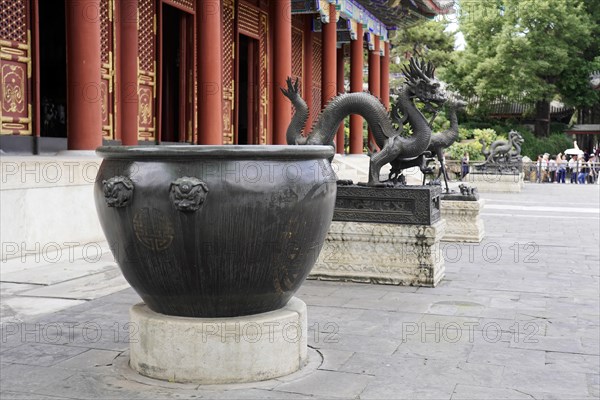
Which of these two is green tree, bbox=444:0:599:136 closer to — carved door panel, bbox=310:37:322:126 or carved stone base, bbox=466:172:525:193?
carved stone base, bbox=466:172:525:193

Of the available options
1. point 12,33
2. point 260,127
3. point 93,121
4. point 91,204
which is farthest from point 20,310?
point 260,127

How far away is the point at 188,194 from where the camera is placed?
11.5ft

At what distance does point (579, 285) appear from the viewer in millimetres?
7137

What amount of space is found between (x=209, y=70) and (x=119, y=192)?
30.7ft

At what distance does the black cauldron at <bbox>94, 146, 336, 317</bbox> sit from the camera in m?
3.58

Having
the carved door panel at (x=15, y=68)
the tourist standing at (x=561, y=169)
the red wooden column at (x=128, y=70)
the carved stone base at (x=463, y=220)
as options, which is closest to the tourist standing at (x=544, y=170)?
the tourist standing at (x=561, y=169)

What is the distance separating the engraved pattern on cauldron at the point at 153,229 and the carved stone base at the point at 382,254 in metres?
3.57

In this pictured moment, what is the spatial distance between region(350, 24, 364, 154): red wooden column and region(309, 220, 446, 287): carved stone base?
15.7 m

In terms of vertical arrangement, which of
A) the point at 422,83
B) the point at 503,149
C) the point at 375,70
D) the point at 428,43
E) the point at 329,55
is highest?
the point at 428,43

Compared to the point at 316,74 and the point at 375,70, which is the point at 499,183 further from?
the point at 316,74

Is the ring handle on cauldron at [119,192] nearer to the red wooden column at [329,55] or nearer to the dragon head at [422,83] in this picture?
the dragon head at [422,83]

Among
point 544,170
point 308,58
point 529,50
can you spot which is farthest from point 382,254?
point 529,50

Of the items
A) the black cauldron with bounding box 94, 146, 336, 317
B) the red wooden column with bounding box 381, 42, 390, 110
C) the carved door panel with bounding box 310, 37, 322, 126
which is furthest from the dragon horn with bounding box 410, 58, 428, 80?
the red wooden column with bounding box 381, 42, 390, 110

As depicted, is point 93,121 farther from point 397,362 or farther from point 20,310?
point 397,362
